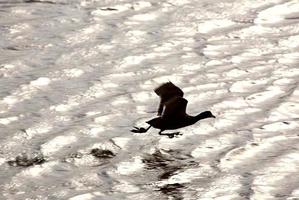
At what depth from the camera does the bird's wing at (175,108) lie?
855cm

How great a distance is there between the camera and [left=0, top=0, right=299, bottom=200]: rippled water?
746 cm

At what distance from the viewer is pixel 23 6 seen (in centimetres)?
1308

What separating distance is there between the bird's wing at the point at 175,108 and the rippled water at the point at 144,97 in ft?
0.73

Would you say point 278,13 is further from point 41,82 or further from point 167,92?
point 167,92

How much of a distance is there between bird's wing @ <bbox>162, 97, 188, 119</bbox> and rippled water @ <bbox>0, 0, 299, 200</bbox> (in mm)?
221

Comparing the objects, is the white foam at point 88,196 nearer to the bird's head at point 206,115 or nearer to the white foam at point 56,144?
the white foam at point 56,144

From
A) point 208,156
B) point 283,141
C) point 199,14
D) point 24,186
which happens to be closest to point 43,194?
point 24,186

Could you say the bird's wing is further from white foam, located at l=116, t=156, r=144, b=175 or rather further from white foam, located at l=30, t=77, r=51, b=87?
white foam, located at l=30, t=77, r=51, b=87

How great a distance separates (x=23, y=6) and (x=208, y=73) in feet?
12.4

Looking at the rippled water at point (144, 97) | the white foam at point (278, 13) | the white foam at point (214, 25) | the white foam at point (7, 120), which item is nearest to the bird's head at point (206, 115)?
the rippled water at point (144, 97)

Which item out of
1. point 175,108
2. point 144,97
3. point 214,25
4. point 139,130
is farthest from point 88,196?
point 214,25

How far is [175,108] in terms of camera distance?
28.2ft

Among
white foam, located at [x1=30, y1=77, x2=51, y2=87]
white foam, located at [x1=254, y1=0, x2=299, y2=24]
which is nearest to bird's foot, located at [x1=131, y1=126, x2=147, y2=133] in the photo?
white foam, located at [x1=30, y1=77, x2=51, y2=87]

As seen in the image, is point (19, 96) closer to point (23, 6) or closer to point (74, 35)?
point (74, 35)
